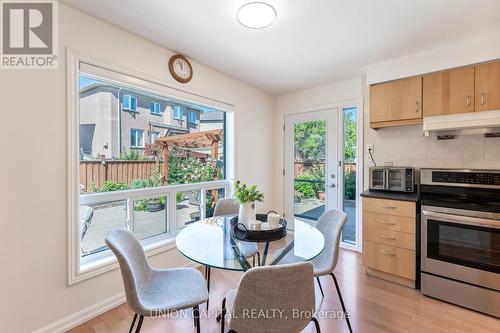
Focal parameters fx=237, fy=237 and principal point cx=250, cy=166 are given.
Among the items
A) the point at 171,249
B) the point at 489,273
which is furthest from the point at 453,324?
the point at 171,249

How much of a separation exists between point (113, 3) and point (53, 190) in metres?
1.42

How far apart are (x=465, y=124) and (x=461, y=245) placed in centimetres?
108

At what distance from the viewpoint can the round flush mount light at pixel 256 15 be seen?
1.70 m

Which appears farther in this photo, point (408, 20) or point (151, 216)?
point (151, 216)

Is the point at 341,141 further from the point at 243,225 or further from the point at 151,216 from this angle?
the point at 151,216

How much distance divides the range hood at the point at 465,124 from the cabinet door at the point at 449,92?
0.33 ft

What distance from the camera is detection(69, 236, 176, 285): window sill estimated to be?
185 centimetres

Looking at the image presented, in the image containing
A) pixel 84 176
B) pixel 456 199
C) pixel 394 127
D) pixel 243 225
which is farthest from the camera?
pixel 394 127

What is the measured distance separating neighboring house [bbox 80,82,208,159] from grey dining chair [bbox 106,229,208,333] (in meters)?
1.01

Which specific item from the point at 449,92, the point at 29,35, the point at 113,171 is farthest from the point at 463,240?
the point at 29,35

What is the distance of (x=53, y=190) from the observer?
1712 millimetres

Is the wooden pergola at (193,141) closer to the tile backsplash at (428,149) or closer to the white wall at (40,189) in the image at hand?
the white wall at (40,189)

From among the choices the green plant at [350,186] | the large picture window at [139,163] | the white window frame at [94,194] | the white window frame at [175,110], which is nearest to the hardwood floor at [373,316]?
the white window frame at [94,194]

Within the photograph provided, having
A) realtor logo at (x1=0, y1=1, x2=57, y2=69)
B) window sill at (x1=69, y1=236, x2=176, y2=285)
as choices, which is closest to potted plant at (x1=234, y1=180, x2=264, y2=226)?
window sill at (x1=69, y1=236, x2=176, y2=285)
